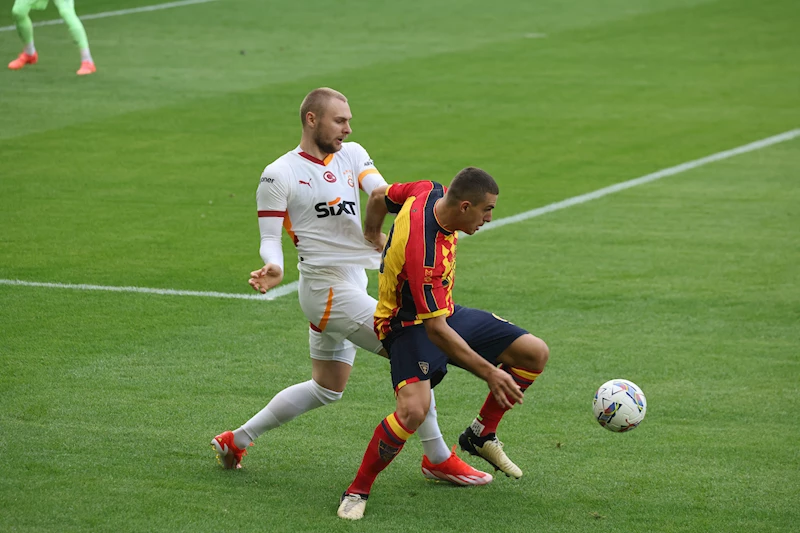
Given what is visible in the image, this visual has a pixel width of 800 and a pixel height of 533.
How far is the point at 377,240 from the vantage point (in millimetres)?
6465

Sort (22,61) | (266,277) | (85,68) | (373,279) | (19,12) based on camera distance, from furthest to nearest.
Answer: (22,61) < (85,68) < (19,12) < (373,279) < (266,277)

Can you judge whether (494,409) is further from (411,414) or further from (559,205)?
(559,205)

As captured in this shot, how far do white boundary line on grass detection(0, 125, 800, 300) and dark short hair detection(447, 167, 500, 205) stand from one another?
4350 millimetres

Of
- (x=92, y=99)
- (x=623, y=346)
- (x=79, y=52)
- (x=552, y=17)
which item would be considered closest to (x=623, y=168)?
(x=623, y=346)

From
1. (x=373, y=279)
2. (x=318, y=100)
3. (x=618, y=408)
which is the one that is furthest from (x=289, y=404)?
(x=373, y=279)

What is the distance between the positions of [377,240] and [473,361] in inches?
44.6

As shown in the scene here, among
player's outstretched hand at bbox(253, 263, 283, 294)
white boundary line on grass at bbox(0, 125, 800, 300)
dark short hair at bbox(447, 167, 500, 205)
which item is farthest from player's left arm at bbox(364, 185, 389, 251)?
white boundary line on grass at bbox(0, 125, 800, 300)

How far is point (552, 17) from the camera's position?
88.1 feet

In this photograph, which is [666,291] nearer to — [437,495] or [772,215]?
[772,215]

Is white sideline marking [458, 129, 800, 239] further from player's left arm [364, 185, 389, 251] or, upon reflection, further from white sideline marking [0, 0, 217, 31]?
white sideline marking [0, 0, 217, 31]

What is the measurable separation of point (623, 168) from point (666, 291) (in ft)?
16.4

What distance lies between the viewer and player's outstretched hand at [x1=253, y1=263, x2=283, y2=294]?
5.96 meters

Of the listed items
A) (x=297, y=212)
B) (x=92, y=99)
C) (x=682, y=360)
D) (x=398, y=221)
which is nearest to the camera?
(x=398, y=221)

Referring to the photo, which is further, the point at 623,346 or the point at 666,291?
the point at 666,291
